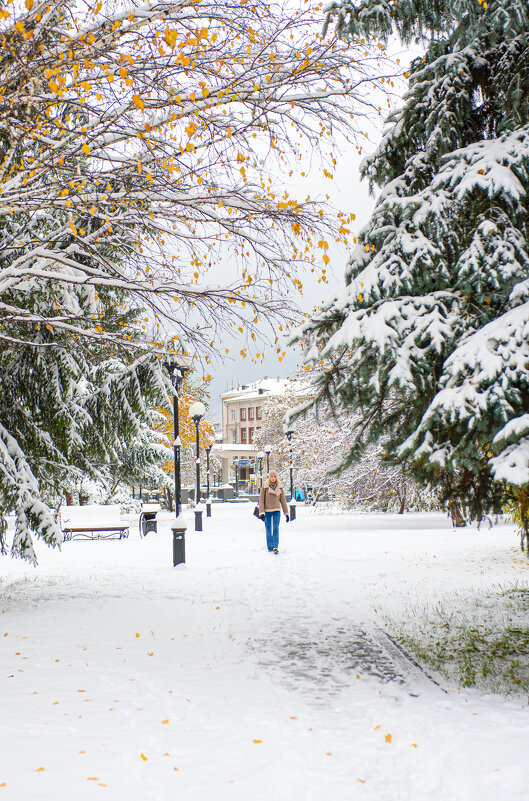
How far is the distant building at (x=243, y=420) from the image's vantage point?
278 feet

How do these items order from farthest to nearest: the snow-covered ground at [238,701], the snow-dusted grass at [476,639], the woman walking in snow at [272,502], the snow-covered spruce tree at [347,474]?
the snow-covered spruce tree at [347,474], the woman walking in snow at [272,502], the snow-dusted grass at [476,639], the snow-covered ground at [238,701]

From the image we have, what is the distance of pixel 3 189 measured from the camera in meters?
6.04

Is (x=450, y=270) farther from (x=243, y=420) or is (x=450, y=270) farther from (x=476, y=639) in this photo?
(x=243, y=420)

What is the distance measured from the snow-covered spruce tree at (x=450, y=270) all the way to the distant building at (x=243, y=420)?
7534cm

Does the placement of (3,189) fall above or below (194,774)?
above

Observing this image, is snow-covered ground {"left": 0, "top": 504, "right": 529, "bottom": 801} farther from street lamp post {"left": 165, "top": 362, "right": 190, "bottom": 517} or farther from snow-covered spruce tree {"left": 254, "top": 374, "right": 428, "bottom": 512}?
snow-covered spruce tree {"left": 254, "top": 374, "right": 428, "bottom": 512}

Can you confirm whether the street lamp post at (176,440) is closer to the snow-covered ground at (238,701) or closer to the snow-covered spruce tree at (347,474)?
the snow-covered ground at (238,701)

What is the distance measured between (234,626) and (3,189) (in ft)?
17.3

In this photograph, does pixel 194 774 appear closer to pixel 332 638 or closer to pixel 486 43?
pixel 332 638

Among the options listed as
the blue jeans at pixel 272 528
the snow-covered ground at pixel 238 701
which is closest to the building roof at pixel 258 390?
the blue jeans at pixel 272 528

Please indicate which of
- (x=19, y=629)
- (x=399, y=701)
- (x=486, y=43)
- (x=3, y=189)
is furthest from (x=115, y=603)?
(x=486, y=43)

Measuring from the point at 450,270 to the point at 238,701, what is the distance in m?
4.04

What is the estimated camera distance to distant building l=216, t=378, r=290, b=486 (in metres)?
84.8

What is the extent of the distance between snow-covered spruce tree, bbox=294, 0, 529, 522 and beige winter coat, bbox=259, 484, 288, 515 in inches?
287
